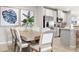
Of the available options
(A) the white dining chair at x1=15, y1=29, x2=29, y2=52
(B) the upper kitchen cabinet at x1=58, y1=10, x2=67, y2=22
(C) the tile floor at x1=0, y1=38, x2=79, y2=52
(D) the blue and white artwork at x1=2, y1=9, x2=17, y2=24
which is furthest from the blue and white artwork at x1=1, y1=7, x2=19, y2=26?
(B) the upper kitchen cabinet at x1=58, y1=10, x2=67, y2=22

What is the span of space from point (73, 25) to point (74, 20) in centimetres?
5

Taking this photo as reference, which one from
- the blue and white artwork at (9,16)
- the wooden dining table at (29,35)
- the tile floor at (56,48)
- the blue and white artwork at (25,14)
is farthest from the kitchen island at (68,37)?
the blue and white artwork at (9,16)

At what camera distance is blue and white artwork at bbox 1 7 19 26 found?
38.8 inches

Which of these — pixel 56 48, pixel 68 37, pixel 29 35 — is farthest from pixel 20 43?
pixel 68 37

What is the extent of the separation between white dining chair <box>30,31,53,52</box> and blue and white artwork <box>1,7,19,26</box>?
32 centimetres

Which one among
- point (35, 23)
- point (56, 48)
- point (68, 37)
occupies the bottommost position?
point (56, 48)

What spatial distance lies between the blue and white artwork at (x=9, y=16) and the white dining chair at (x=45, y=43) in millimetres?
318

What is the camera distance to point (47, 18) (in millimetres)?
1006

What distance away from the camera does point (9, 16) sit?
3.34ft

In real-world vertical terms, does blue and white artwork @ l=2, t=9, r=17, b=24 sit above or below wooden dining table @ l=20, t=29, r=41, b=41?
above

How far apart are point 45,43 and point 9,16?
19.8 inches

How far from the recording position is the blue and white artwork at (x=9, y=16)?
3.23 ft

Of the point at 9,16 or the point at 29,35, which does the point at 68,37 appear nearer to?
the point at 29,35

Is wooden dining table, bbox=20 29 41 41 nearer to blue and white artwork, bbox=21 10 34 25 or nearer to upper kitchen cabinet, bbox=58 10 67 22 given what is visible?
blue and white artwork, bbox=21 10 34 25
